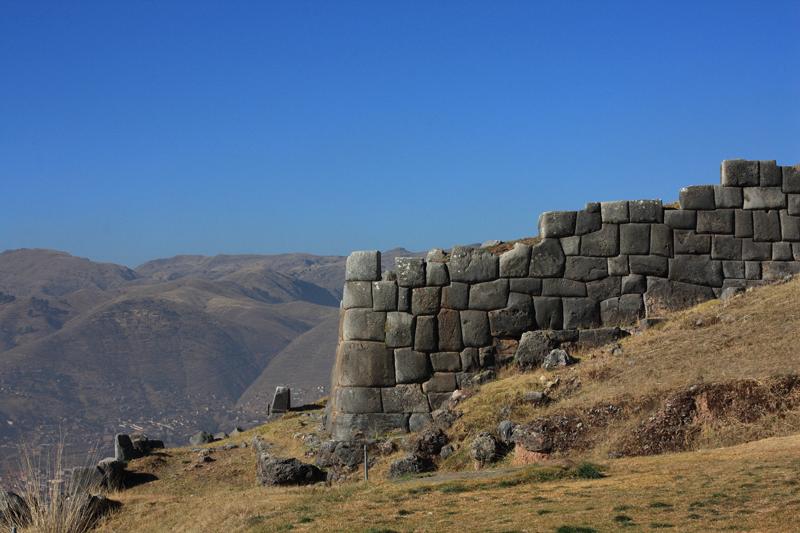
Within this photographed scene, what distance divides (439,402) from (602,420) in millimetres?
5105

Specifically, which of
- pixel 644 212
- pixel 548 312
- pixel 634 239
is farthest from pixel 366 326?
pixel 644 212

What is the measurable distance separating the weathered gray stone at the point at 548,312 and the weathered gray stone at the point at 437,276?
6.30 ft

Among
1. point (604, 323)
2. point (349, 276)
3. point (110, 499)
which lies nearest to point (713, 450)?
point (604, 323)

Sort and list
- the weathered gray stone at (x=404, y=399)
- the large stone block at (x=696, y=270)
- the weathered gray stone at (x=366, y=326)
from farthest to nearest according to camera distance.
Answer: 1. the large stone block at (x=696, y=270)
2. the weathered gray stone at (x=366, y=326)
3. the weathered gray stone at (x=404, y=399)

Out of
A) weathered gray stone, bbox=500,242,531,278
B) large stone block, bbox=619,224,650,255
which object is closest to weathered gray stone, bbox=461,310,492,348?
weathered gray stone, bbox=500,242,531,278

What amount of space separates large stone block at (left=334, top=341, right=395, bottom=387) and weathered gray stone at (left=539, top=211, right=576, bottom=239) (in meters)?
4.18

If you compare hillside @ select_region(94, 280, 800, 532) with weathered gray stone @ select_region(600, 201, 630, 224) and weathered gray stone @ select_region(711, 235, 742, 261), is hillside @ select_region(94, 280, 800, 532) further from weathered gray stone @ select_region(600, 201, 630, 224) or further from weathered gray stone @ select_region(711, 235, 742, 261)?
weathered gray stone @ select_region(600, 201, 630, 224)

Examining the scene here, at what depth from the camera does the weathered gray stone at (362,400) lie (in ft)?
69.6

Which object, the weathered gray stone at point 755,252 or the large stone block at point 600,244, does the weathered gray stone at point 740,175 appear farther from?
the large stone block at point 600,244

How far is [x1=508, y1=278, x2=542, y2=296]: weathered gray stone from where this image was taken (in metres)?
21.7

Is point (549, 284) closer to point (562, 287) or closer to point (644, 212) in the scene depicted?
point (562, 287)

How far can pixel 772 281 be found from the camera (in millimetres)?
21844

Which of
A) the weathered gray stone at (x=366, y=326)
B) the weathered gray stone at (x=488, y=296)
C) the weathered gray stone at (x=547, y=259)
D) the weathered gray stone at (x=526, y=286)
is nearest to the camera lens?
the weathered gray stone at (x=366, y=326)

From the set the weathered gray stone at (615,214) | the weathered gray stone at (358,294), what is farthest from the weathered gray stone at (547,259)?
the weathered gray stone at (358,294)
